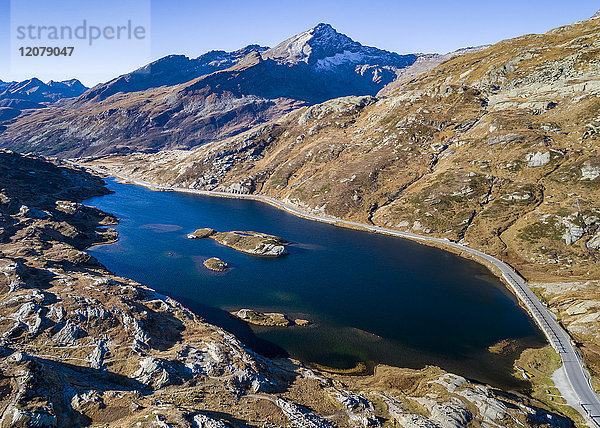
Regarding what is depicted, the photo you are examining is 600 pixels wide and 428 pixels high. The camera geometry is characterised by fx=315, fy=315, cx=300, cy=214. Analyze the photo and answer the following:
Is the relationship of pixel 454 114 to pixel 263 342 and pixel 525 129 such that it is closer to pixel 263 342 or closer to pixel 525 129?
pixel 525 129

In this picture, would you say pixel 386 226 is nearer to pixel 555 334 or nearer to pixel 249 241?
pixel 249 241

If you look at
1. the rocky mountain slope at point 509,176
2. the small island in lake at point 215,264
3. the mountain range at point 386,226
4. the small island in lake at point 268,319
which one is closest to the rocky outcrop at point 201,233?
the small island in lake at point 215,264

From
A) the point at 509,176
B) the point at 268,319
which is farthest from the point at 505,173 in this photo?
the point at 268,319

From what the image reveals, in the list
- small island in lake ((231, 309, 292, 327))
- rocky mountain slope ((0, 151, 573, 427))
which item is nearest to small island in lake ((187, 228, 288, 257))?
small island in lake ((231, 309, 292, 327))

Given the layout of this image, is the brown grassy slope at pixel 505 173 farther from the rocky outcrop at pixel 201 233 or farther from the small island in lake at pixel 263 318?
the small island in lake at pixel 263 318

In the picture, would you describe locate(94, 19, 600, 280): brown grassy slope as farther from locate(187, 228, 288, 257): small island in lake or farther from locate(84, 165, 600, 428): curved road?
locate(187, 228, 288, 257): small island in lake

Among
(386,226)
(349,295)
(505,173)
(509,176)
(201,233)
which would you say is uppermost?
(505,173)
